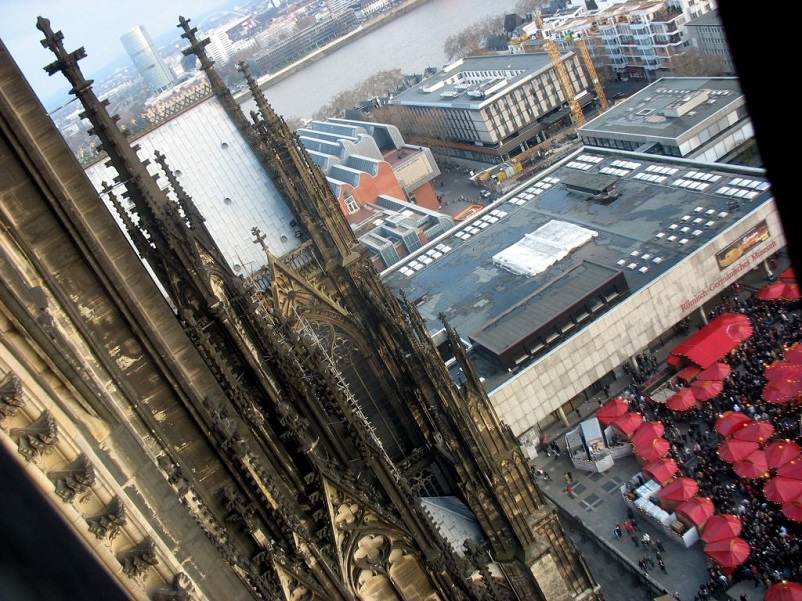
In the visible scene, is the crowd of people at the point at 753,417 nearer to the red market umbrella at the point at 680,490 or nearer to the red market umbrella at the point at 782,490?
the red market umbrella at the point at 782,490

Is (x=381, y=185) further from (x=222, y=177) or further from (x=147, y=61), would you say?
(x=147, y=61)

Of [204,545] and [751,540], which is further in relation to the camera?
[751,540]

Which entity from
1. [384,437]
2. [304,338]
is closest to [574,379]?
[384,437]

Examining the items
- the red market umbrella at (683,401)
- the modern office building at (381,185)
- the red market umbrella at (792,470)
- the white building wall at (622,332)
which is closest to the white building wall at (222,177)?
the white building wall at (622,332)

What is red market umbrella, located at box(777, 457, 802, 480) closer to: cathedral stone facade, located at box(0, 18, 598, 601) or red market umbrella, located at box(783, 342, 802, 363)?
red market umbrella, located at box(783, 342, 802, 363)

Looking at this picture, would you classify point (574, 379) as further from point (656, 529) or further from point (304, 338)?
point (304, 338)

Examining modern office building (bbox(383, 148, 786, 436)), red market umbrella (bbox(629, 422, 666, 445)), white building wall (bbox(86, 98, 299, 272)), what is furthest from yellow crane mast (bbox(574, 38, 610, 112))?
white building wall (bbox(86, 98, 299, 272))
